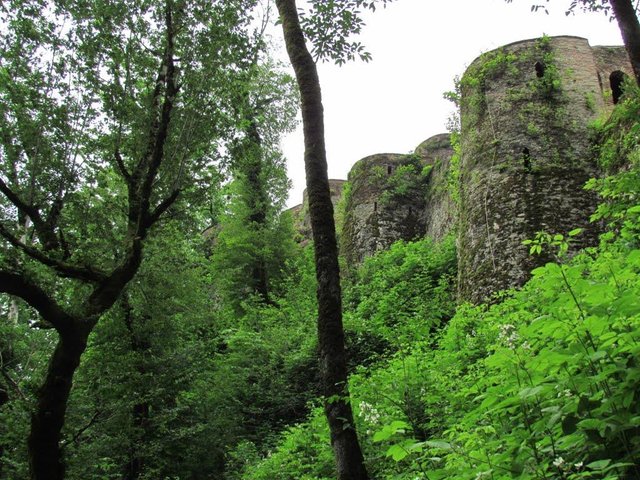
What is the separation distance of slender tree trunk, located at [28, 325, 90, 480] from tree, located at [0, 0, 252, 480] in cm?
1

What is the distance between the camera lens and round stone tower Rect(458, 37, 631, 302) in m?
10.4

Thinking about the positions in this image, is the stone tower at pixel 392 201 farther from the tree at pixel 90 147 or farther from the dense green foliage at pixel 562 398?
the dense green foliage at pixel 562 398

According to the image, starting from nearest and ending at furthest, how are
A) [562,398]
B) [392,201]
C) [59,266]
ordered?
[562,398] < [59,266] < [392,201]

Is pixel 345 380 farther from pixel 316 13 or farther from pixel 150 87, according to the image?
pixel 150 87

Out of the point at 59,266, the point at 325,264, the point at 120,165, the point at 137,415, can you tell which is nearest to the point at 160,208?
the point at 120,165

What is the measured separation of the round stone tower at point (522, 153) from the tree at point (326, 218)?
589 cm

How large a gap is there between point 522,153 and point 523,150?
0.28ft

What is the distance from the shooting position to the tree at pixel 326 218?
3.97 m

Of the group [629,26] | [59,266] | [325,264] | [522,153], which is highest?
[522,153]

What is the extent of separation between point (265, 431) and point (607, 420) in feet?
30.7

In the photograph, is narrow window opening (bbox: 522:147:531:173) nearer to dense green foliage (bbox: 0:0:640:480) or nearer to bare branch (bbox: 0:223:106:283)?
dense green foliage (bbox: 0:0:640:480)

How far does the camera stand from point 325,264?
15.0 ft

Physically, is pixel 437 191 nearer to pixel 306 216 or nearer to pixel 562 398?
pixel 306 216

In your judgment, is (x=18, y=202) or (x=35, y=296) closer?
(x=35, y=296)
